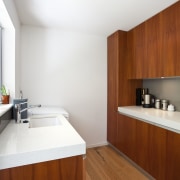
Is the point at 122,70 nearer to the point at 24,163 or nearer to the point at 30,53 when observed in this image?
the point at 30,53

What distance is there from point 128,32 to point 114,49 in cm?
39

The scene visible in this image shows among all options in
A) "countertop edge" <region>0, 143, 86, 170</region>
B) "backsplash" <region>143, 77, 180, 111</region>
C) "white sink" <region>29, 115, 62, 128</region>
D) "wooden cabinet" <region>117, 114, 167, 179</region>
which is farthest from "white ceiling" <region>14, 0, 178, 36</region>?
"countertop edge" <region>0, 143, 86, 170</region>

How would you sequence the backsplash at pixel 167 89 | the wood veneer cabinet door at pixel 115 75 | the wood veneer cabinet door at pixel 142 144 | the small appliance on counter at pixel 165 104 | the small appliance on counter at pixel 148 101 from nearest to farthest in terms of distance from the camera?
the wood veneer cabinet door at pixel 142 144, the backsplash at pixel 167 89, the small appliance on counter at pixel 165 104, the small appliance on counter at pixel 148 101, the wood veneer cabinet door at pixel 115 75

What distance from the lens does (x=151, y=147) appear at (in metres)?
1.93

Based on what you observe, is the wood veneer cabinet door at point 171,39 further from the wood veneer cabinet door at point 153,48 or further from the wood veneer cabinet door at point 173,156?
the wood veneer cabinet door at point 173,156

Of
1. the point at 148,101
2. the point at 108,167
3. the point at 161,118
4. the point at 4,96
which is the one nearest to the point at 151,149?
the point at 161,118

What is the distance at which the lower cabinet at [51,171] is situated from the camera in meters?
0.89

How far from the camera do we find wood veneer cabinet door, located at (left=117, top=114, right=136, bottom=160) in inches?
90.0

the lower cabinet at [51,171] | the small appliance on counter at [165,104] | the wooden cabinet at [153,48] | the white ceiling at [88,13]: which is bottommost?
the lower cabinet at [51,171]

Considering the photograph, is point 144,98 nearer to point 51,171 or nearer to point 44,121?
point 44,121

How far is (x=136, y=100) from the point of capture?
2.80 m

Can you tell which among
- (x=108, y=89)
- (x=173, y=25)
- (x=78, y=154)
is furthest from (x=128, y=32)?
(x=78, y=154)

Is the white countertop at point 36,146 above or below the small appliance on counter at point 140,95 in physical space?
below

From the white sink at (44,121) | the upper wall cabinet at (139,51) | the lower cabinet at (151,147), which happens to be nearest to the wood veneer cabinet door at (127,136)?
the lower cabinet at (151,147)
